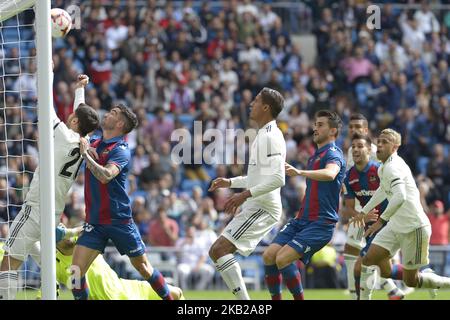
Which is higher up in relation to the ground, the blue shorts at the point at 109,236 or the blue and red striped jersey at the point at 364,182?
the blue and red striped jersey at the point at 364,182

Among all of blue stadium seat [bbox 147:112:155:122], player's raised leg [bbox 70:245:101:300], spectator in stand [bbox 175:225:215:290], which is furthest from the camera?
blue stadium seat [bbox 147:112:155:122]

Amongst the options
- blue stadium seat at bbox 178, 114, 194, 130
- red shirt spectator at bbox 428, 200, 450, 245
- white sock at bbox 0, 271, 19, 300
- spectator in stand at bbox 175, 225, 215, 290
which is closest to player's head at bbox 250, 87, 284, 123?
white sock at bbox 0, 271, 19, 300

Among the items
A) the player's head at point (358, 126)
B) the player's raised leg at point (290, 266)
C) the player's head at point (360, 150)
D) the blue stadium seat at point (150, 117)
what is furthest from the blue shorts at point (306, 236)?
the blue stadium seat at point (150, 117)

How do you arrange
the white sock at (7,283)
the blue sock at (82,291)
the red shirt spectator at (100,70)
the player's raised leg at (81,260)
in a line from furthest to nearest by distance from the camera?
Answer: the red shirt spectator at (100,70)
the blue sock at (82,291)
the white sock at (7,283)
the player's raised leg at (81,260)

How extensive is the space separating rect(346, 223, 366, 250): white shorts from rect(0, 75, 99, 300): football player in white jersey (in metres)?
3.59

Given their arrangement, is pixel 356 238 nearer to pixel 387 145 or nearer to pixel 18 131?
pixel 387 145

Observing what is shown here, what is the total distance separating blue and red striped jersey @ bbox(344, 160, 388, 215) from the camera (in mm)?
12688

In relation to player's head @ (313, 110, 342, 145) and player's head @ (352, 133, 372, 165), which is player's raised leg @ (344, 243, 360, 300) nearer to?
player's head @ (352, 133, 372, 165)

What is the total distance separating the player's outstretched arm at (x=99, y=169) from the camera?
10852mm

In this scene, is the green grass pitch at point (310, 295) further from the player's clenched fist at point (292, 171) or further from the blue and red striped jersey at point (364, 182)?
the player's clenched fist at point (292, 171)

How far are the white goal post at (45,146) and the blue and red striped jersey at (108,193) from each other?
4.81ft
